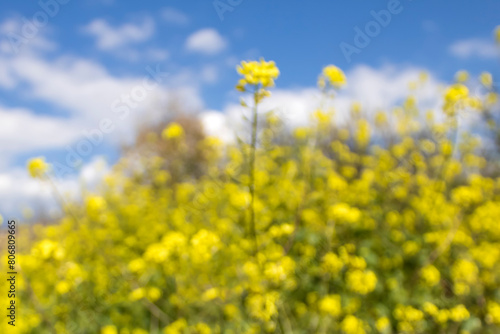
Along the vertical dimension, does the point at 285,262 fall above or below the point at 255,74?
below

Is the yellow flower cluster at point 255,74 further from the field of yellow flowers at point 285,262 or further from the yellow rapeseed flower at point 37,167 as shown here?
the yellow rapeseed flower at point 37,167

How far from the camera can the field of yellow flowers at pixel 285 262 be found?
7.98 ft

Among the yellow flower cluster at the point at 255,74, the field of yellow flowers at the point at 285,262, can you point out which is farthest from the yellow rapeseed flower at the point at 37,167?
the yellow flower cluster at the point at 255,74

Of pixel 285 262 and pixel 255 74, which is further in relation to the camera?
pixel 285 262

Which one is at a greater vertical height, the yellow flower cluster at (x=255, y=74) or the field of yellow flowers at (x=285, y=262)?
the yellow flower cluster at (x=255, y=74)

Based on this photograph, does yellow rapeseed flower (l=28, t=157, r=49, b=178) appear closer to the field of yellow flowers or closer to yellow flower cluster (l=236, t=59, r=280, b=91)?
the field of yellow flowers

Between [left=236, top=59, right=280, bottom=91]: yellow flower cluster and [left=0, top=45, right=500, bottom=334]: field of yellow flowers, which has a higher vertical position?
[left=236, top=59, right=280, bottom=91]: yellow flower cluster

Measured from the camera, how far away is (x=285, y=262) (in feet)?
7.90

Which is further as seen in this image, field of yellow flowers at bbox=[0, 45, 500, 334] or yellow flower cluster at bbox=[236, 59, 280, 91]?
field of yellow flowers at bbox=[0, 45, 500, 334]

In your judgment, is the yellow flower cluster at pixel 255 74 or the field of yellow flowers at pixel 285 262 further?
the field of yellow flowers at pixel 285 262

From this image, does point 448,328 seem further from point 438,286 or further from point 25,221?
point 25,221

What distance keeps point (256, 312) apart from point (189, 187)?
4.13 m

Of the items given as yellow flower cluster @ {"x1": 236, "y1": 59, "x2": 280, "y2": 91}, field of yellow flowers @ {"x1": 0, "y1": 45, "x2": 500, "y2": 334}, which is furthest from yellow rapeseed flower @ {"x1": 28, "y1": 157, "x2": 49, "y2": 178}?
yellow flower cluster @ {"x1": 236, "y1": 59, "x2": 280, "y2": 91}

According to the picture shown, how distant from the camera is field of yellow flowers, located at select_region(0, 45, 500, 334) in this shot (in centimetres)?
243
